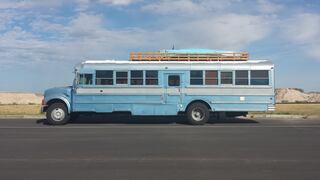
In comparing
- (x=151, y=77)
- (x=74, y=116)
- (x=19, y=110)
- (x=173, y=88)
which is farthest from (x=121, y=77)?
(x=19, y=110)

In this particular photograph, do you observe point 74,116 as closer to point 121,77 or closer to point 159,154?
point 121,77

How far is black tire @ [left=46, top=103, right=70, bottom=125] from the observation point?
21.1 m

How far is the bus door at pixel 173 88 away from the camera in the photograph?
21.5 metres

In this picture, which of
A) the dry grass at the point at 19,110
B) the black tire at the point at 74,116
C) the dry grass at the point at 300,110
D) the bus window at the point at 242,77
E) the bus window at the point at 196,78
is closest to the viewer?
the bus window at the point at 242,77

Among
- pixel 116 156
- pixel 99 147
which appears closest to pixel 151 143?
pixel 99 147

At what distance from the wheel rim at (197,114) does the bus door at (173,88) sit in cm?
71

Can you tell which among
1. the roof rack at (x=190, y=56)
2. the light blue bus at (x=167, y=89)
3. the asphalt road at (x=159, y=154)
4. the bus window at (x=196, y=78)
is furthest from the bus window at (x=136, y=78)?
A: the asphalt road at (x=159, y=154)

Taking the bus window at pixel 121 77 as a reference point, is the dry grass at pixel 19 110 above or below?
below

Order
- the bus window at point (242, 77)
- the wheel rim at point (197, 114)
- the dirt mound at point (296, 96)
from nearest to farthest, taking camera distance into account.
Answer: the wheel rim at point (197, 114)
the bus window at point (242, 77)
the dirt mound at point (296, 96)

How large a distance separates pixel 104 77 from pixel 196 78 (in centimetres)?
383

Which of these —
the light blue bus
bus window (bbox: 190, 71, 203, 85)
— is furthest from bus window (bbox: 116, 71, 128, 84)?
bus window (bbox: 190, 71, 203, 85)

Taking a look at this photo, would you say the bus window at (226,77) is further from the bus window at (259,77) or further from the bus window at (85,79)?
the bus window at (85,79)

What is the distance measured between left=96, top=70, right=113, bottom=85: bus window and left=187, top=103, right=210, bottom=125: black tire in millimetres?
3505

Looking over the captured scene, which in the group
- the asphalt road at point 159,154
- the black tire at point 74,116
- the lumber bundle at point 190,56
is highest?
the lumber bundle at point 190,56
